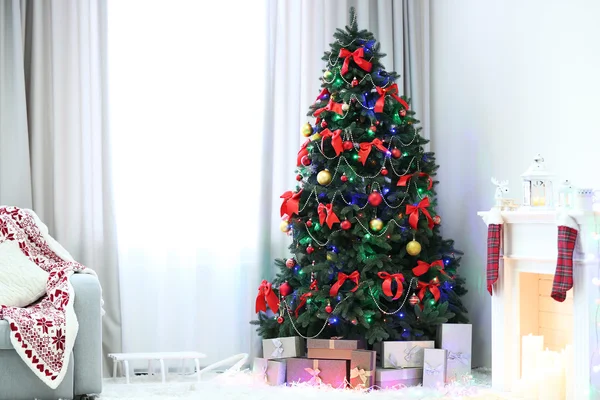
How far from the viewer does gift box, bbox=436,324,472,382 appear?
13.0 ft

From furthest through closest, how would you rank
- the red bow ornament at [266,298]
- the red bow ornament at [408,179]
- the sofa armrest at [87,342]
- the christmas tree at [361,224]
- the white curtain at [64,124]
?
the white curtain at [64,124] → the red bow ornament at [266,298] → the red bow ornament at [408,179] → the christmas tree at [361,224] → the sofa armrest at [87,342]

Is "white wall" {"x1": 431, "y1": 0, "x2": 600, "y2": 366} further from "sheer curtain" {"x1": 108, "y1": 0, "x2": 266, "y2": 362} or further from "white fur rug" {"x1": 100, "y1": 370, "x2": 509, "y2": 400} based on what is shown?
"sheer curtain" {"x1": 108, "y1": 0, "x2": 266, "y2": 362}

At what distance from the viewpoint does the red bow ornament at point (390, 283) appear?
12.7 feet

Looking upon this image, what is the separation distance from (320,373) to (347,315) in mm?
318

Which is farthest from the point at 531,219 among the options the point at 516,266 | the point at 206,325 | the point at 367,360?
the point at 206,325

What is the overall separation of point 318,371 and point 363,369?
0.73 feet

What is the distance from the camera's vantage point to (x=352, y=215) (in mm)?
3941

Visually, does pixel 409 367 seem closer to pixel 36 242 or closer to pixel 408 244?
pixel 408 244

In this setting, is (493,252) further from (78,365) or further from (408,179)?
(78,365)

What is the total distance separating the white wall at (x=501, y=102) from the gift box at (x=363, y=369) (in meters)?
0.89

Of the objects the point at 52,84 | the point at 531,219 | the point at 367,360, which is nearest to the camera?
the point at 531,219

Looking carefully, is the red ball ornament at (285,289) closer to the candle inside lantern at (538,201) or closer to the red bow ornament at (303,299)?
the red bow ornament at (303,299)

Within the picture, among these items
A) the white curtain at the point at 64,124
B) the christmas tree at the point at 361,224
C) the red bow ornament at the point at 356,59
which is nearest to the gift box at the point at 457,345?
the christmas tree at the point at 361,224

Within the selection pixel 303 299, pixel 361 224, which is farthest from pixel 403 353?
pixel 361 224
